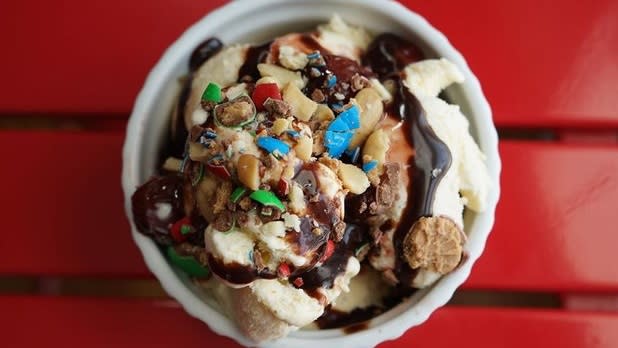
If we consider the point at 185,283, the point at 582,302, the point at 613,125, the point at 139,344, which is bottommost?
the point at 139,344

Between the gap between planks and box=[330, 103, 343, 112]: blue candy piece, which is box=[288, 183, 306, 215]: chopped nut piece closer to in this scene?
box=[330, 103, 343, 112]: blue candy piece

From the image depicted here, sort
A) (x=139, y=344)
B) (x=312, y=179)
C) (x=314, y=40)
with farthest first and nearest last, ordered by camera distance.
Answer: (x=139, y=344)
(x=314, y=40)
(x=312, y=179)

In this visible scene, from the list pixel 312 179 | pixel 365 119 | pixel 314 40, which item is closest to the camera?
pixel 312 179

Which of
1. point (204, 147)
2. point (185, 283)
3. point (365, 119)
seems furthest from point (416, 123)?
point (185, 283)

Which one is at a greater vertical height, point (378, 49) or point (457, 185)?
point (378, 49)

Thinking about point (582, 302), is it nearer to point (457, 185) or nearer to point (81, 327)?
point (457, 185)

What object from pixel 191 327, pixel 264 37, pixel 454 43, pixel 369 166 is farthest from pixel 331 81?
pixel 191 327
